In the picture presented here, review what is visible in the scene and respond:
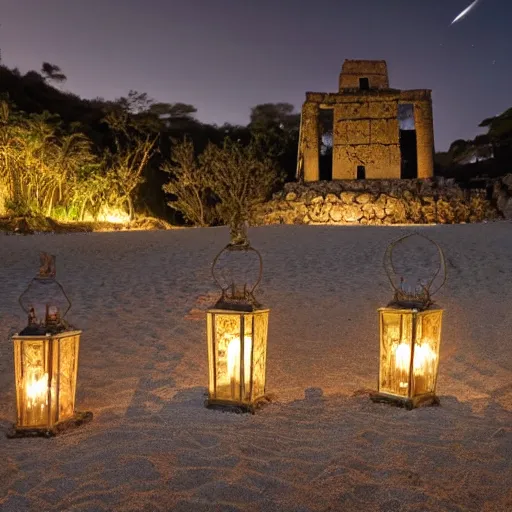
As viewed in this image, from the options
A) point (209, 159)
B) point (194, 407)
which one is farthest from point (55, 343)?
point (209, 159)

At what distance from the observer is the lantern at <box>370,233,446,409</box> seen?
3.40 meters

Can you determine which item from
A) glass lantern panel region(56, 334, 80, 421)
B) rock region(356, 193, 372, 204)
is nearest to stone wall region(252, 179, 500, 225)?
rock region(356, 193, 372, 204)

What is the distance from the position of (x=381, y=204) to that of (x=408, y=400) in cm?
1407

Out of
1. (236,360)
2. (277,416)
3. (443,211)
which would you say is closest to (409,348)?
(277,416)

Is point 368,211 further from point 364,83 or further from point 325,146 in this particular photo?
point 325,146

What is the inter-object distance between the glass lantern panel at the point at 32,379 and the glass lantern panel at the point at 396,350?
2015 mm

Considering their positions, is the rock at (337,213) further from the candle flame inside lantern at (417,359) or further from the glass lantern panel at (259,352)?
the glass lantern panel at (259,352)

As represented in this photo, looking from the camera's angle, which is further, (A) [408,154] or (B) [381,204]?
(A) [408,154]

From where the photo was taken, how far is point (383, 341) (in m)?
3.52

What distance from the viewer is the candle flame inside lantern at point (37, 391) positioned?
9.68 feet

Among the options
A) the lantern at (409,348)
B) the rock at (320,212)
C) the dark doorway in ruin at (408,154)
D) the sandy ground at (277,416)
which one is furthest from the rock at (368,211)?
the lantern at (409,348)

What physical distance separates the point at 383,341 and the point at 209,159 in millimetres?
17972

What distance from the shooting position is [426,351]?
11.3 feet

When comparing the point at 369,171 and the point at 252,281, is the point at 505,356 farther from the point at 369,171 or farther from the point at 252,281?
the point at 369,171
